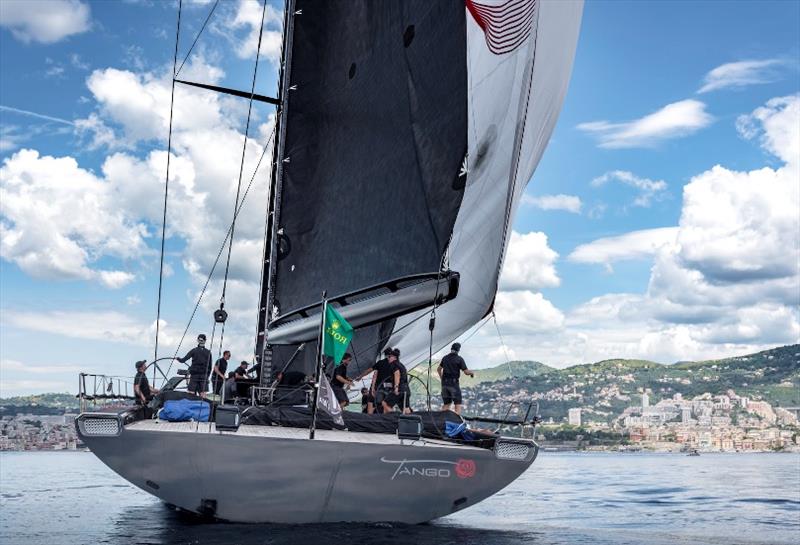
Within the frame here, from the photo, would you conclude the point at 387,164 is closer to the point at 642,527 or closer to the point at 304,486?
the point at 304,486

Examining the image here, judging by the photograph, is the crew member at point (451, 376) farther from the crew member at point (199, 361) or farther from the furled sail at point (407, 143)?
the crew member at point (199, 361)

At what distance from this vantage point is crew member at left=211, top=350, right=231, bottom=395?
58.7 feet

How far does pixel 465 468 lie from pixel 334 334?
8.80ft

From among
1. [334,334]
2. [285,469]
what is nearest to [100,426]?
[285,469]

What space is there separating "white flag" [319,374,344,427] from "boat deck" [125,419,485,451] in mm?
266

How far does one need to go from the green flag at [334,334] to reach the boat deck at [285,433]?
1.19m

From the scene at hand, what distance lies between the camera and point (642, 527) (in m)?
16.6

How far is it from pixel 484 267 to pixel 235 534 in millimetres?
6764

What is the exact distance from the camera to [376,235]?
15125mm

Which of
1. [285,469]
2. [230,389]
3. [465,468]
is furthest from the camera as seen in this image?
[230,389]

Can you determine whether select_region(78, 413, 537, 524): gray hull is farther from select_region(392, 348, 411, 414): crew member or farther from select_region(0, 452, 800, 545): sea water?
select_region(392, 348, 411, 414): crew member

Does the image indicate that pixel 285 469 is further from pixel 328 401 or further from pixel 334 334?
pixel 334 334

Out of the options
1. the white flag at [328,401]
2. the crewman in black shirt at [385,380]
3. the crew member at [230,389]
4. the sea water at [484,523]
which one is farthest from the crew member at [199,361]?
the white flag at [328,401]

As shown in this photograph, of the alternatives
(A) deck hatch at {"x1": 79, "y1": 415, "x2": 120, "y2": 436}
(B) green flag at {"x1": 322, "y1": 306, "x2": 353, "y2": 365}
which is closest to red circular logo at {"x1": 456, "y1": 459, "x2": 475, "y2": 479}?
(B) green flag at {"x1": 322, "y1": 306, "x2": 353, "y2": 365}
